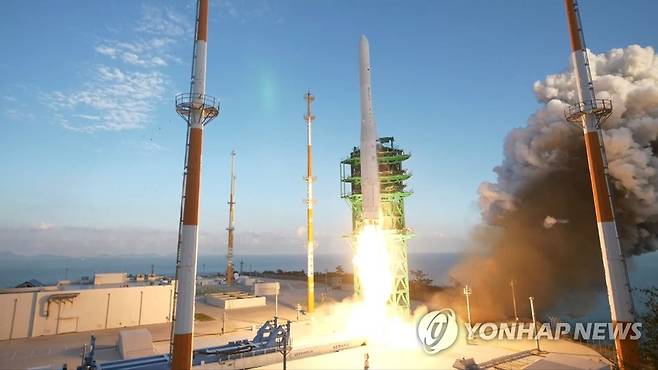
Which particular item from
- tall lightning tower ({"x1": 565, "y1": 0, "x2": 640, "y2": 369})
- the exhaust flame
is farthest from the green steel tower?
tall lightning tower ({"x1": 565, "y1": 0, "x2": 640, "y2": 369})

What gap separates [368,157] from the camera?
33.8 metres

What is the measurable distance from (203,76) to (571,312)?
177ft

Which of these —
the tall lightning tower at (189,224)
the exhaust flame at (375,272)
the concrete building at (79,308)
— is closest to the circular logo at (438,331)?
the exhaust flame at (375,272)

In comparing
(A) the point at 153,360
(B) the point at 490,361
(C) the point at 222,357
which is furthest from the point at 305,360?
(B) the point at 490,361

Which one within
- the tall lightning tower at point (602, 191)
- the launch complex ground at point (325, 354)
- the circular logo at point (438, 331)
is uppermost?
the tall lightning tower at point (602, 191)

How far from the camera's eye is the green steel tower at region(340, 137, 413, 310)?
3772 cm

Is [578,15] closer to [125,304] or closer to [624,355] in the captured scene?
[624,355]

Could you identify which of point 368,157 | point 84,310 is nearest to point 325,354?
point 368,157

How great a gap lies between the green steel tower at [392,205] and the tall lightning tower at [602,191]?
17.7 meters

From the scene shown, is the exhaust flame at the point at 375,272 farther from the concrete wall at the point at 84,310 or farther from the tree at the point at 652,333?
the concrete wall at the point at 84,310

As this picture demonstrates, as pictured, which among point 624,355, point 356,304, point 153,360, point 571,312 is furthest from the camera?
point 571,312

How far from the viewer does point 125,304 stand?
121 ft

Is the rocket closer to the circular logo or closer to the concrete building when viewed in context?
the circular logo

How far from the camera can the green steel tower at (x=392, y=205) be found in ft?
124
